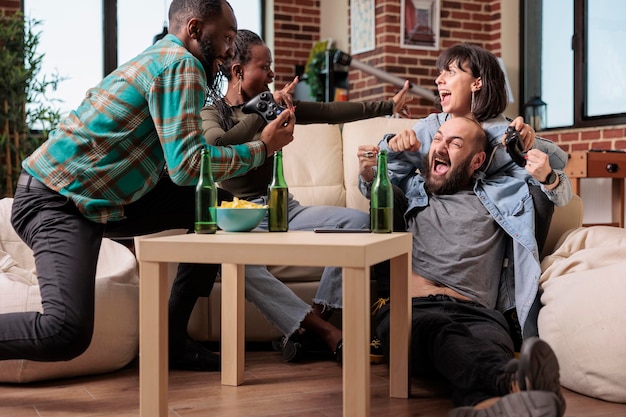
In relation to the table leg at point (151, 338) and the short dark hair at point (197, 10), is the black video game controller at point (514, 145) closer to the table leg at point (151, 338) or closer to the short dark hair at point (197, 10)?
the short dark hair at point (197, 10)

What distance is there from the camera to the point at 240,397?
83.8 inches

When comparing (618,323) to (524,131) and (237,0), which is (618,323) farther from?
(237,0)

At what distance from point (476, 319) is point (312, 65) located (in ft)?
13.9

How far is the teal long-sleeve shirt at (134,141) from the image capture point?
6.20 ft

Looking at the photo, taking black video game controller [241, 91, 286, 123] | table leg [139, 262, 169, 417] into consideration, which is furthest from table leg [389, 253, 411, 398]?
table leg [139, 262, 169, 417]

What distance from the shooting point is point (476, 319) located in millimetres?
2211

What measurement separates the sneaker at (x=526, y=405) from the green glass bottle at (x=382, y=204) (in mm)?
512

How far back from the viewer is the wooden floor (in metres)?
1.98

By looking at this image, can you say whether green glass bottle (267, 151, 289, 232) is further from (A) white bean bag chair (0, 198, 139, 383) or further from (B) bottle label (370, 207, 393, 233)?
(A) white bean bag chair (0, 198, 139, 383)

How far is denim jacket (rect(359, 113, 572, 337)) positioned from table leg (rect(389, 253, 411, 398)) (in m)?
0.45

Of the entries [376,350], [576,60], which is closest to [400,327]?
[376,350]

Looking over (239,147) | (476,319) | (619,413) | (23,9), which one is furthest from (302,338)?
(23,9)

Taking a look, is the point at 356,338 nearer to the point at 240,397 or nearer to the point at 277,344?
the point at 240,397

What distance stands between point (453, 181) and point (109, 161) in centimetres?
109
